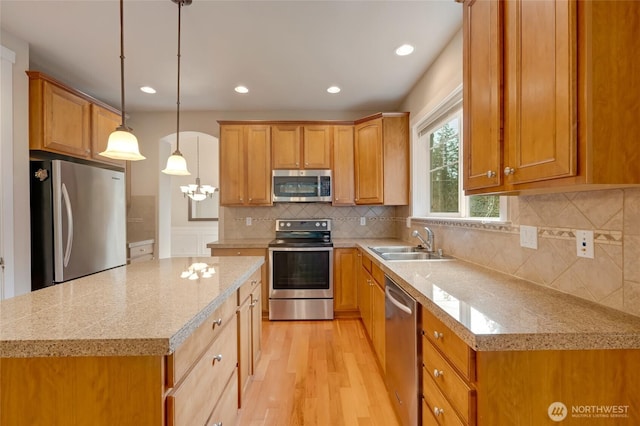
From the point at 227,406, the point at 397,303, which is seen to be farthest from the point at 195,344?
the point at 397,303

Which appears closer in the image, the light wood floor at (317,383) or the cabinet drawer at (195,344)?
the cabinet drawer at (195,344)

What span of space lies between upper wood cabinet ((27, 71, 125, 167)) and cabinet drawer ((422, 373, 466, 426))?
10.8ft

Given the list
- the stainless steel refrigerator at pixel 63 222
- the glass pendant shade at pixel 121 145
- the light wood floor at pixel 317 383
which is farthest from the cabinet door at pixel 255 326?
the stainless steel refrigerator at pixel 63 222

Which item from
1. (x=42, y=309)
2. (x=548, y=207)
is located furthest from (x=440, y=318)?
(x=42, y=309)

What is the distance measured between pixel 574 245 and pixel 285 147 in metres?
3.00

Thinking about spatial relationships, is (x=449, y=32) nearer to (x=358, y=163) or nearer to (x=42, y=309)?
(x=358, y=163)

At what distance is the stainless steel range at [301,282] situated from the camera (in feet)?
10.8

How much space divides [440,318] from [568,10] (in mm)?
1087

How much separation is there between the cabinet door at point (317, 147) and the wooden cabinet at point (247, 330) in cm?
178

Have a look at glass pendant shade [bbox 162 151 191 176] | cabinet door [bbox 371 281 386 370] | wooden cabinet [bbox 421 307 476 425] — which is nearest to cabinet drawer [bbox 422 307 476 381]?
wooden cabinet [bbox 421 307 476 425]

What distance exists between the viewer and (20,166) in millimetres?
2281

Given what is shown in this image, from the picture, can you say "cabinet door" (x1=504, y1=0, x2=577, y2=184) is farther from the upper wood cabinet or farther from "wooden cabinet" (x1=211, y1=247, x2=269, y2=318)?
the upper wood cabinet

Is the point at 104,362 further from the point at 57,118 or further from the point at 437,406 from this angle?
the point at 57,118

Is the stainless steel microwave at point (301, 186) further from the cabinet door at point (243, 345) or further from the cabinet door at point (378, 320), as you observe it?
the cabinet door at point (243, 345)
